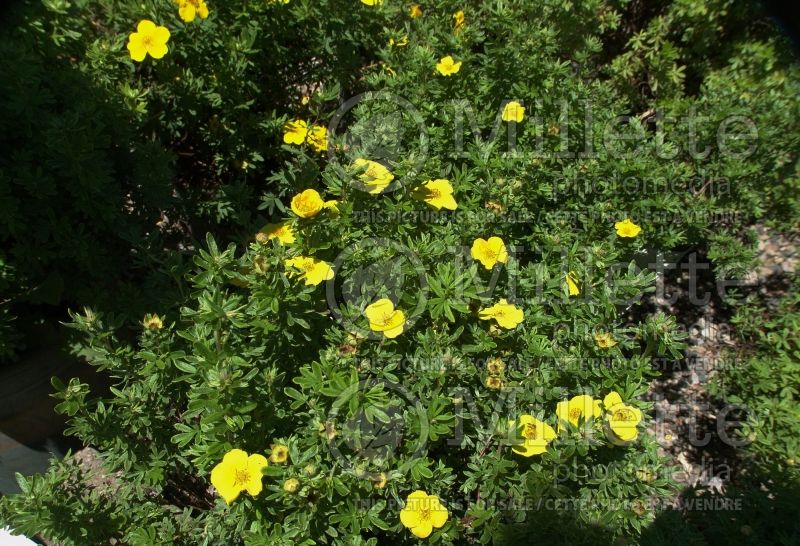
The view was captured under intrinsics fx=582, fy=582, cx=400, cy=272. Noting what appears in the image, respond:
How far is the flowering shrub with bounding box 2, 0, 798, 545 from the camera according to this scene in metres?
1.83

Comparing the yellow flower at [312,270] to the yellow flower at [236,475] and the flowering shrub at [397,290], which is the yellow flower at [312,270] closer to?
the flowering shrub at [397,290]

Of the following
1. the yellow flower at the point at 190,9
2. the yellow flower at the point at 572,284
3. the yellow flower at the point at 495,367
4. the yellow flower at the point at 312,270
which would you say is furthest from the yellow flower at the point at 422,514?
the yellow flower at the point at 190,9

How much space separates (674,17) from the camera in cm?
362

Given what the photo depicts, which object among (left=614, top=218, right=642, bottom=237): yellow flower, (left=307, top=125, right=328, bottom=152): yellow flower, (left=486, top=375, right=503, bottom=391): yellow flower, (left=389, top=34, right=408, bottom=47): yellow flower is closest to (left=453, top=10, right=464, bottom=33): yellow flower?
(left=389, top=34, right=408, bottom=47): yellow flower

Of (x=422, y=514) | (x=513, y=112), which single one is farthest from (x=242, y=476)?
(x=513, y=112)

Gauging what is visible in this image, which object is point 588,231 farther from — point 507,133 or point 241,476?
point 241,476

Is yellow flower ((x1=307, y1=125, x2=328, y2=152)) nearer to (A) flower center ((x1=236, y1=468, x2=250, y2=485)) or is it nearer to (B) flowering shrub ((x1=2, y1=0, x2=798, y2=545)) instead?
(B) flowering shrub ((x1=2, y1=0, x2=798, y2=545))

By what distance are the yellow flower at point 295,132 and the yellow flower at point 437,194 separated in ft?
2.73

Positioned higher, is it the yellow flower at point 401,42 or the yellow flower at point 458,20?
the yellow flower at point 458,20

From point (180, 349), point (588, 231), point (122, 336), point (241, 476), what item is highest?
point (588, 231)

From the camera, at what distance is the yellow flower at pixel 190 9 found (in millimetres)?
2561

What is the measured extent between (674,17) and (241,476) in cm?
363

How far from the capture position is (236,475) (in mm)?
1689

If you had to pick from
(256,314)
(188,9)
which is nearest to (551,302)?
(256,314)
